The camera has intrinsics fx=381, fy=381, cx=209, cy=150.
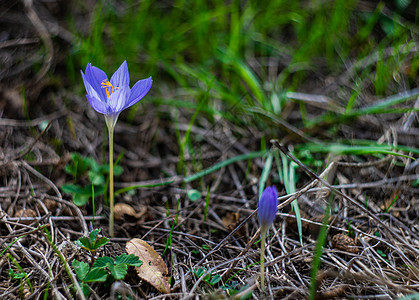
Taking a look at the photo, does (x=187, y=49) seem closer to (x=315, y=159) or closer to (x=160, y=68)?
(x=160, y=68)

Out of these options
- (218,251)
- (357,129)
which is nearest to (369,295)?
(218,251)

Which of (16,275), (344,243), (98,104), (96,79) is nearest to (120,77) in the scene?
(96,79)

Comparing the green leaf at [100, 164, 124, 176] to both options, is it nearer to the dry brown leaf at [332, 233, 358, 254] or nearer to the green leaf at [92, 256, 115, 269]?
the green leaf at [92, 256, 115, 269]

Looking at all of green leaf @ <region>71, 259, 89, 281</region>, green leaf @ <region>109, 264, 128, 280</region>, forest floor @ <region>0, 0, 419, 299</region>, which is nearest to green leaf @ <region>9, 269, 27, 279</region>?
forest floor @ <region>0, 0, 419, 299</region>

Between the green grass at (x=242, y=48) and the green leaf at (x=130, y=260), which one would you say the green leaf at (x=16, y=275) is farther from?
the green grass at (x=242, y=48)

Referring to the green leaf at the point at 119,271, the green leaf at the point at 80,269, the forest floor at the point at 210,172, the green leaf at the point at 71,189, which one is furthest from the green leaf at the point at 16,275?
the green leaf at the point at 71,189

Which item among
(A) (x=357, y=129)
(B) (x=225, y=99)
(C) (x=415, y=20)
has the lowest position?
(A) (x=357, y=129)

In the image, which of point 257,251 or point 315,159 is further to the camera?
point 315,159

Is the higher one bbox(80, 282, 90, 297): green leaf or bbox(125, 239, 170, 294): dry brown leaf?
bbox(80, 282, 90, 297): green leaf
